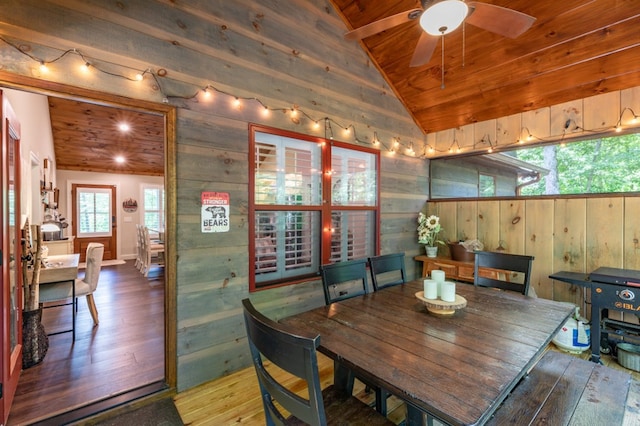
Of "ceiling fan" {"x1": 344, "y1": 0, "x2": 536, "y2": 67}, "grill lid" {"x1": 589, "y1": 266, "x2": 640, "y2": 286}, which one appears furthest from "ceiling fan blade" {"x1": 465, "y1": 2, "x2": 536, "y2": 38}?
"grill lid" {"x1": 589, "y1": 266, "x2": 640, "y2": 286}

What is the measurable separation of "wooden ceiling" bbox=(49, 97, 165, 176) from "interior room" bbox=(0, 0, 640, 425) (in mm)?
965

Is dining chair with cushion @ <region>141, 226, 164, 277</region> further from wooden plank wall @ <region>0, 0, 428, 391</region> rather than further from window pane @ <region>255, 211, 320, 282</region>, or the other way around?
wooden plank wall @ <region>0, 0, 428, 391</region>

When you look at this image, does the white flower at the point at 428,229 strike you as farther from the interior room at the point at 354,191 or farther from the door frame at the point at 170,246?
the door frame at the point at 170,246

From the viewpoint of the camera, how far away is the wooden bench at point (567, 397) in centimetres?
126

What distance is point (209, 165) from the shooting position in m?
2.33

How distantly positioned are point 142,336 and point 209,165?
218 centimetres

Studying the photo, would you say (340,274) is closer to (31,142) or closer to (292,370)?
(292,370)

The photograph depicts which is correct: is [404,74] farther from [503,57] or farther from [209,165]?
[209,165]

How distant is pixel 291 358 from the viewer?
924 mm

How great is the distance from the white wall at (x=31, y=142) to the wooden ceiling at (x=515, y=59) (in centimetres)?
366

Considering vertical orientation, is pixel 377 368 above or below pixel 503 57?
below

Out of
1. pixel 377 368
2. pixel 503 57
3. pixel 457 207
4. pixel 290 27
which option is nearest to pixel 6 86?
pixel 290 27

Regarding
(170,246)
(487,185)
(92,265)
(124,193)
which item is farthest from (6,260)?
(124,193)

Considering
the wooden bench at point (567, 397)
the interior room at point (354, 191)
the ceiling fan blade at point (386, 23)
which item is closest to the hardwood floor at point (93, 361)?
the interior room at point (354, 191)
